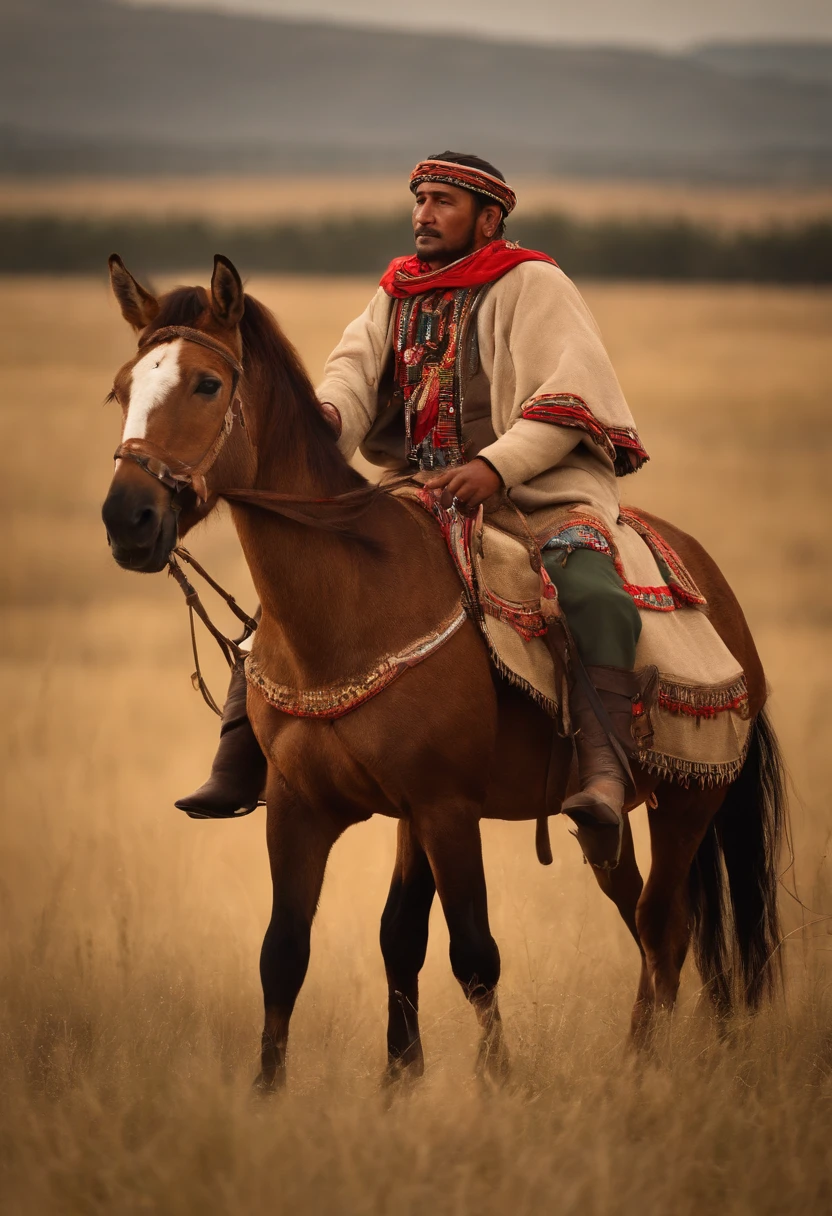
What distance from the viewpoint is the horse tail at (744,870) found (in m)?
A: 5.66

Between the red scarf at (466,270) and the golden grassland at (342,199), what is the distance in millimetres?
15957

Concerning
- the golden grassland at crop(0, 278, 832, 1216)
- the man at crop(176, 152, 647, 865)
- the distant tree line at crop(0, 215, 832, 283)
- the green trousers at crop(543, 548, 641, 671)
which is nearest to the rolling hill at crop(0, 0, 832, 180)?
the distant tree line at crop(0, 215, 832, 283)

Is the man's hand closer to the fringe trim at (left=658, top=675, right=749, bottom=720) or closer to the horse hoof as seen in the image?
the fringe trim at (left=658, top=675, right=749, bottom=720)

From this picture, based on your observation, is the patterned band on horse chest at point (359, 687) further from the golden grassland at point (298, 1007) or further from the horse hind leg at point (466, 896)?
the golden grassland at point (298, 1007)

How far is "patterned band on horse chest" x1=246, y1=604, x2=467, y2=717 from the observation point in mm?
4066

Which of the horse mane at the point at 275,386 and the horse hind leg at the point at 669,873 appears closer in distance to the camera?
the horse mane at the point at 275,386

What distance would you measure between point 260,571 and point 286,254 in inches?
674

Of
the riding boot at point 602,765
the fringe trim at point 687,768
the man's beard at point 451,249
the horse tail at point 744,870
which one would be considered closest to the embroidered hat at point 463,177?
the man's beard at point 451,249

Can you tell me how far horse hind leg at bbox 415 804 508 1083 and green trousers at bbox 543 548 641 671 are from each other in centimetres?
63

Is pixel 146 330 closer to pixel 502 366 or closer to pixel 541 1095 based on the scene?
pixel 502 366

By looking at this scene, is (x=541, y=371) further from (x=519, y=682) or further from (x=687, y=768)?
(x=687, y=768)

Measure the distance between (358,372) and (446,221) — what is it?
1.84 ft

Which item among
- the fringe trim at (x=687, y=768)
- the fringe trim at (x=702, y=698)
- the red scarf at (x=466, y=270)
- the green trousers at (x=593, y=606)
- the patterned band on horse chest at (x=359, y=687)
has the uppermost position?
the red scarf at (x=466, y=270)

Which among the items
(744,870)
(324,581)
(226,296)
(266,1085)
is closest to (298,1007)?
(266,1085)
